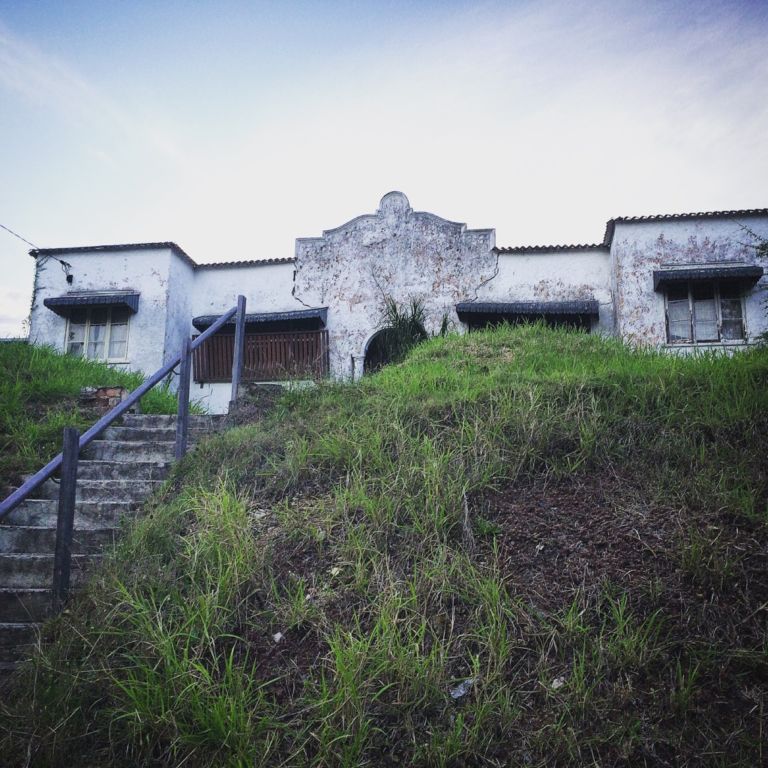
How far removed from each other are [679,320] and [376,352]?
623cm

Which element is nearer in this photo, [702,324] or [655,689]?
[655,689]

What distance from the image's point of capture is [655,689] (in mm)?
2504

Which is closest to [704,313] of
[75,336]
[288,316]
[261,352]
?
[288,316]

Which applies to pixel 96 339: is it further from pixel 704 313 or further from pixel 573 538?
pixel 704 313

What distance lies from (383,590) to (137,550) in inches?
62.6

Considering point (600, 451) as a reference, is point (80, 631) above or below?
below

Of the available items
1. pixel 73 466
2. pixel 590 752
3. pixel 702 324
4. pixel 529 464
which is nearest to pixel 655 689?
pixel 590 752

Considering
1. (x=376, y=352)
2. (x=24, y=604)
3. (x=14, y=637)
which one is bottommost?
(x=14, y=637)

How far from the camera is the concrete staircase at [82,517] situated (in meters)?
3.56

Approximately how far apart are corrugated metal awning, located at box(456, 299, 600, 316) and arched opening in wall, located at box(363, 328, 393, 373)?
5.86 feet

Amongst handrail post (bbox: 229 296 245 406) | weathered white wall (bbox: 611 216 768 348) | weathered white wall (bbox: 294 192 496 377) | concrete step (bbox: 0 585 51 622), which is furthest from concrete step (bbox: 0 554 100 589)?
weathered white wall (bbox: 611 216 768 348)

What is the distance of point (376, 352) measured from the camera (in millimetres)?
13039

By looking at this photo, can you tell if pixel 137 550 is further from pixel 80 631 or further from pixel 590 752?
pixel 590 752

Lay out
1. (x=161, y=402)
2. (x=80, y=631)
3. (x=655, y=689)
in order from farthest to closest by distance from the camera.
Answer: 1. (x=161, y=402)
2. (x=80, y=631)
3. (x=655, y=689)
